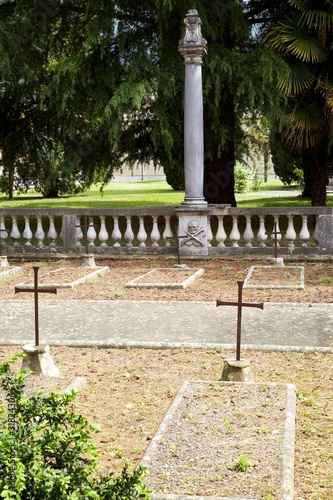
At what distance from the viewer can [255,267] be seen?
11.0m

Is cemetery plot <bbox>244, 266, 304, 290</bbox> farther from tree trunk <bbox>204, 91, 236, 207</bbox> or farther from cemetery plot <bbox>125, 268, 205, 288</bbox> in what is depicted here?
tree trunk <bbox>204, 91, 236, 207</bbox>

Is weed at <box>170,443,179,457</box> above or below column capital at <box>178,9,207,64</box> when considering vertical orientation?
below

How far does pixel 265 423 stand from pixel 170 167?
492 inches

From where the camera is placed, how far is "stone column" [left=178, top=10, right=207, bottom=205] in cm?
1238

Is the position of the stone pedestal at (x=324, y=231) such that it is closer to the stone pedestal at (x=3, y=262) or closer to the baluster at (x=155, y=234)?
the baluster at (x=155, y=234)

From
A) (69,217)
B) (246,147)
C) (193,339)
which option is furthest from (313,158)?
(193,339)

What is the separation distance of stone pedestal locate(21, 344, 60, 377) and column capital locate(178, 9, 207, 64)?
7.84 metres

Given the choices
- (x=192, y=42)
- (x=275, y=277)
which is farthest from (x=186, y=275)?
(x=192, y=42)

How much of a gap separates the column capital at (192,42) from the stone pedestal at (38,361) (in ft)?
25.7

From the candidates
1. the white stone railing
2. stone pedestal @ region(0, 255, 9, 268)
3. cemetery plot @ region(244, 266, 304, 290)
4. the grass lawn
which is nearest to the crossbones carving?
the white stone railing

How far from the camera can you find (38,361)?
571 cm

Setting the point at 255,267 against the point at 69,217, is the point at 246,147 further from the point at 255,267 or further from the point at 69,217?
the point at 255,267

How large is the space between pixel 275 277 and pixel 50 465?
7309 mm

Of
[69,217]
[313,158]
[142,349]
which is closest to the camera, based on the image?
[142,349]
